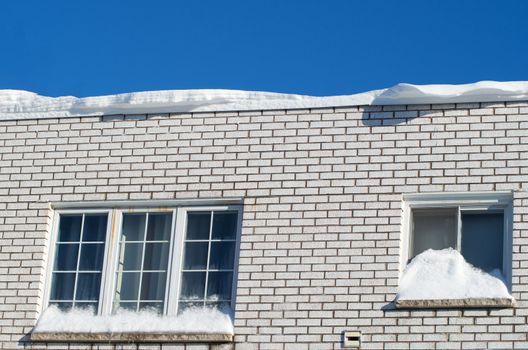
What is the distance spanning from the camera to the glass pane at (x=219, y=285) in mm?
15656

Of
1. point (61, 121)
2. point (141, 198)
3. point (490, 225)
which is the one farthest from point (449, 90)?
point (61, 121)

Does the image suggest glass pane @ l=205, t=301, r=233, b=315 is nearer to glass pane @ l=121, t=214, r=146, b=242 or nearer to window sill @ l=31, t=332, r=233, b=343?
window sill @ l=31, t=332, r=233, b=343

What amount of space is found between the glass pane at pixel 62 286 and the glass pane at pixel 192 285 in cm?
145

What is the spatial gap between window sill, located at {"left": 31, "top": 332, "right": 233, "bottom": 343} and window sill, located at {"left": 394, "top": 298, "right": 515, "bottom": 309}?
208 centimetres

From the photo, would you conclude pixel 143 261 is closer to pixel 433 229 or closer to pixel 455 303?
pixel 433 229

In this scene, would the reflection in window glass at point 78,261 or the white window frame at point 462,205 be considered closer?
the white window frame at point 462,205

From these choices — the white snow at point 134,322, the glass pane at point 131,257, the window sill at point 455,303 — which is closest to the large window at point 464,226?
the window sill at point 455,303

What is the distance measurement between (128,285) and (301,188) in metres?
2.41

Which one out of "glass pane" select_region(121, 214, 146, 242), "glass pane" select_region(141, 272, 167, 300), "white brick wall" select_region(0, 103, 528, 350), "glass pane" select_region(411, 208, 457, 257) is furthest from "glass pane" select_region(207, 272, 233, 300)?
"glass pane" select_region(411, 208, 457, 257)

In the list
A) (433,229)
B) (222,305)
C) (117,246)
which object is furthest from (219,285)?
(433,229)

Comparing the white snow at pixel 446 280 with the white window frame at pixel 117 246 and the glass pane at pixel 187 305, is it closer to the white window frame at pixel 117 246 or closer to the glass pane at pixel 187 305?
the white window frame at pixel 117 246

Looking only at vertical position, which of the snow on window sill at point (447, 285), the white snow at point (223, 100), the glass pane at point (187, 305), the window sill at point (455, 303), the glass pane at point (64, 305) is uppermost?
the white snow at point (223, 100)

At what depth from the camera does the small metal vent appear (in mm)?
14750

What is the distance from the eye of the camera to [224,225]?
15969 mm
